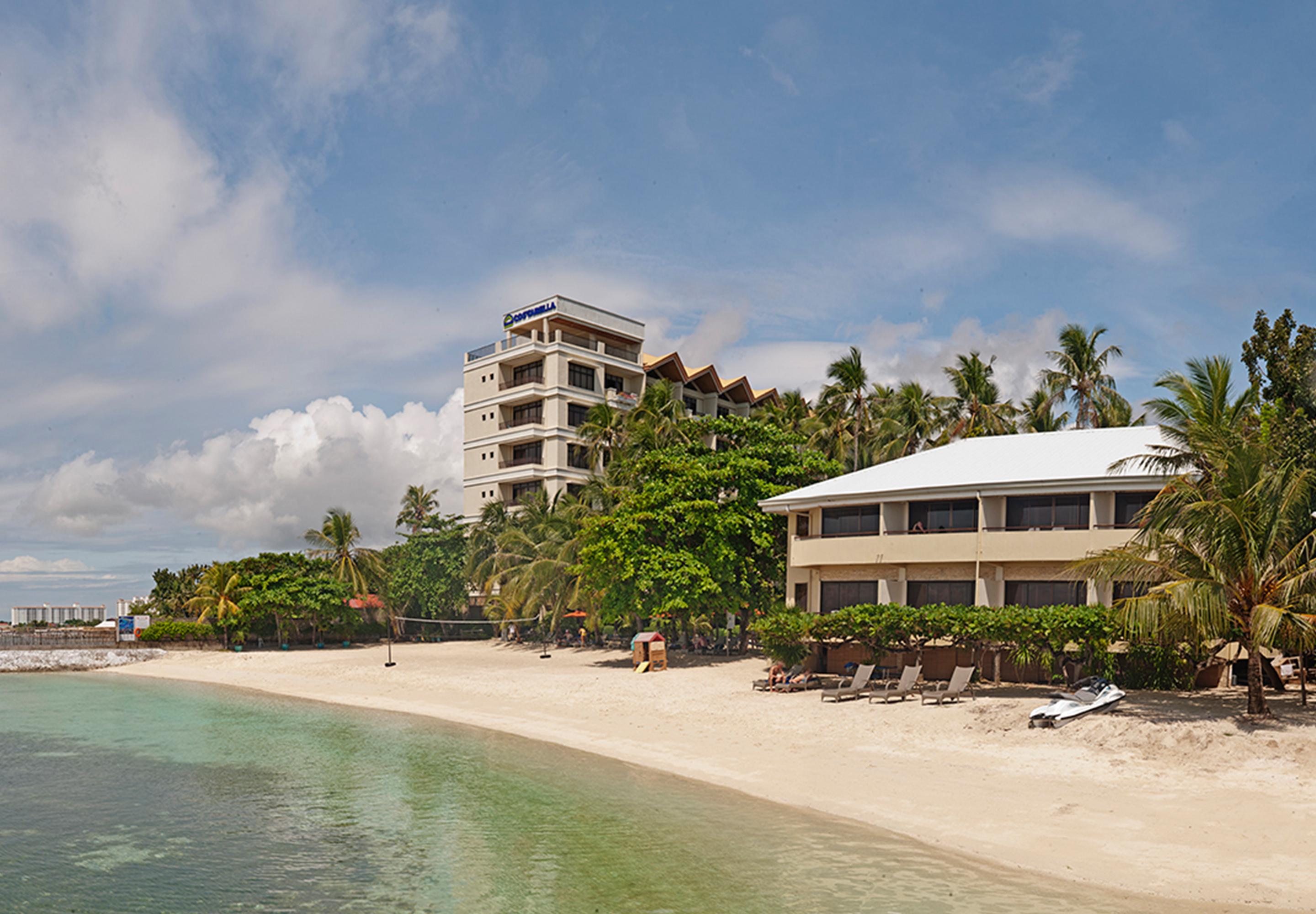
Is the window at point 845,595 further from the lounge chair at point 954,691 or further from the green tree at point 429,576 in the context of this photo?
the green tree at point 429,576

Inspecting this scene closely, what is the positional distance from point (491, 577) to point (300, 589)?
12203 mm

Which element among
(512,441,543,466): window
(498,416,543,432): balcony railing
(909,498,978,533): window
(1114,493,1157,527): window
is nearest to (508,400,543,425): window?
(498,416,543,432): balcony railing

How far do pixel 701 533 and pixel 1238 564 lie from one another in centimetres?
2246

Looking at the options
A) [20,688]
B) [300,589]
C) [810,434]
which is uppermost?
[810,434]

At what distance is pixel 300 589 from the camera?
61.5m

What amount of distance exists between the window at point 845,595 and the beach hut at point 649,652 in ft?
22.5

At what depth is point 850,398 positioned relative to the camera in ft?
211

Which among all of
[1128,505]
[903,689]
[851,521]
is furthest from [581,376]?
[903,689]

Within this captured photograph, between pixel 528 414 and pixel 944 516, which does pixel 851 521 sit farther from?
pixel 528 414

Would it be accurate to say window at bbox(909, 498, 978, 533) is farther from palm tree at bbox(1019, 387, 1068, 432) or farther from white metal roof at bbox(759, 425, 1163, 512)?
palm tree at bbox(1019, 387, 1068, 432)

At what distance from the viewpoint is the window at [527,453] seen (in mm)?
80500

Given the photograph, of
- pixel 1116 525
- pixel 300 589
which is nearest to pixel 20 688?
pixel 300 589

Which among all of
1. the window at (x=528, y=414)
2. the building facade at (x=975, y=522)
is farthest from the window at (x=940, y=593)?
the window at (x=528, y=414)

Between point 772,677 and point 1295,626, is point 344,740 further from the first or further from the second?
point 1295,626
